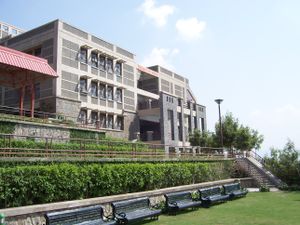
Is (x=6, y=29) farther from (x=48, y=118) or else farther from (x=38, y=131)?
(x=38, y=131)

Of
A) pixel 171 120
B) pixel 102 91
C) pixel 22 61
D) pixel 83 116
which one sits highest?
pixel 102 91

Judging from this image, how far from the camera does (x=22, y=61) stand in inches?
1068

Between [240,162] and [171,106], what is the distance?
61.9 ft

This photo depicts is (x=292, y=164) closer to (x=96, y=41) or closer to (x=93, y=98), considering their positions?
(x=93, y=98)

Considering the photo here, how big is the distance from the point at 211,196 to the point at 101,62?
90.7 ft

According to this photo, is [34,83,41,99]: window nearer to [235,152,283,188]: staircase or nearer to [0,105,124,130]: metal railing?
[0,105,124,130]: metal railing

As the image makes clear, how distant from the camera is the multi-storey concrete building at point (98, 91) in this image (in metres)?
36.2

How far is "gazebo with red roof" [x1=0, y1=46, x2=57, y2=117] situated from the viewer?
2616cm

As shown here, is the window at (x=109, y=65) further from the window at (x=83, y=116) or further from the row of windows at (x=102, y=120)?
the window at (x=83, y=116)

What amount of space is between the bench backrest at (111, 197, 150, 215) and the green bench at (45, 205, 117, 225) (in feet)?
3.08

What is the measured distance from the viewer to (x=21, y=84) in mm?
29484

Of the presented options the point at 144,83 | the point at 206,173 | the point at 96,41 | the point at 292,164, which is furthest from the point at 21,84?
the point at 144,83

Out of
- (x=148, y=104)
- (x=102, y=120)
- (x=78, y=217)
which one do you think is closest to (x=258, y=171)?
(x=102, y=120)

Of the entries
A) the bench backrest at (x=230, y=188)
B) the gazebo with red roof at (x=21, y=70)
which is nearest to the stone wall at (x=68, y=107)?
the gazebo with red roof at (x=21, y=70)
